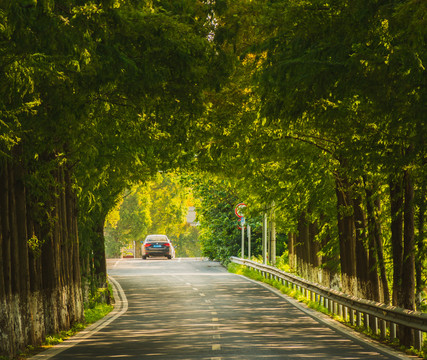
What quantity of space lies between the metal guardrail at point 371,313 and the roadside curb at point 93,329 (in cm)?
566

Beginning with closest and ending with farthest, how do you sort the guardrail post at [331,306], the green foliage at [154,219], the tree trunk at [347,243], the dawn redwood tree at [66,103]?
1. the dawn redwood tree at [66,103]
2. the guardrail post at [331,306]
3. the tree trunk at [347,243]
4. the green foliage at [154,219]

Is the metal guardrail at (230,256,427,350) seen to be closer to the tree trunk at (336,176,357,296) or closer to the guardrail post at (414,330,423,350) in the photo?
the guardrail post at (414,330,423,350)

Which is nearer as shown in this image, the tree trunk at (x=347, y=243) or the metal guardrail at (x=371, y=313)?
the metal guardrail at (x=371, y=313)

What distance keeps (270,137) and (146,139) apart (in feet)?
10.7

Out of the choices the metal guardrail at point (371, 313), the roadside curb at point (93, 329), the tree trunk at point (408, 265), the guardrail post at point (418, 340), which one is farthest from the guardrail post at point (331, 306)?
the guardrail post at point (418, 340)

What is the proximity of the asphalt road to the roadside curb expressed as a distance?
2 centimetres

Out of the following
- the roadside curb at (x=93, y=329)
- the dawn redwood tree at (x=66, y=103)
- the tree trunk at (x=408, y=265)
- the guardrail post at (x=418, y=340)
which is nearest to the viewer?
the dawn redwood tree at (x=66, y=103)

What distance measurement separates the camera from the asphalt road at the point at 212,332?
1375 centimetres

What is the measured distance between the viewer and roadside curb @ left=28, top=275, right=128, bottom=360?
14.3 meters

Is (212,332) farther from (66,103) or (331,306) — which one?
(66,103)

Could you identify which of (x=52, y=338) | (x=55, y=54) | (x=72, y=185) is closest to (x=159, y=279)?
(x=72, y=185)

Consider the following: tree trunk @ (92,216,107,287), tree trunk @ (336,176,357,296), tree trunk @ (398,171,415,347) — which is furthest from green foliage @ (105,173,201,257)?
tree trunk @ (398,171,415,347)

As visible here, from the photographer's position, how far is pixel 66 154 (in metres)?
17.9

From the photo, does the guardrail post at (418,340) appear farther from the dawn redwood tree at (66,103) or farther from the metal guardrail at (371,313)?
the dawn redwood tree at (66,103)
